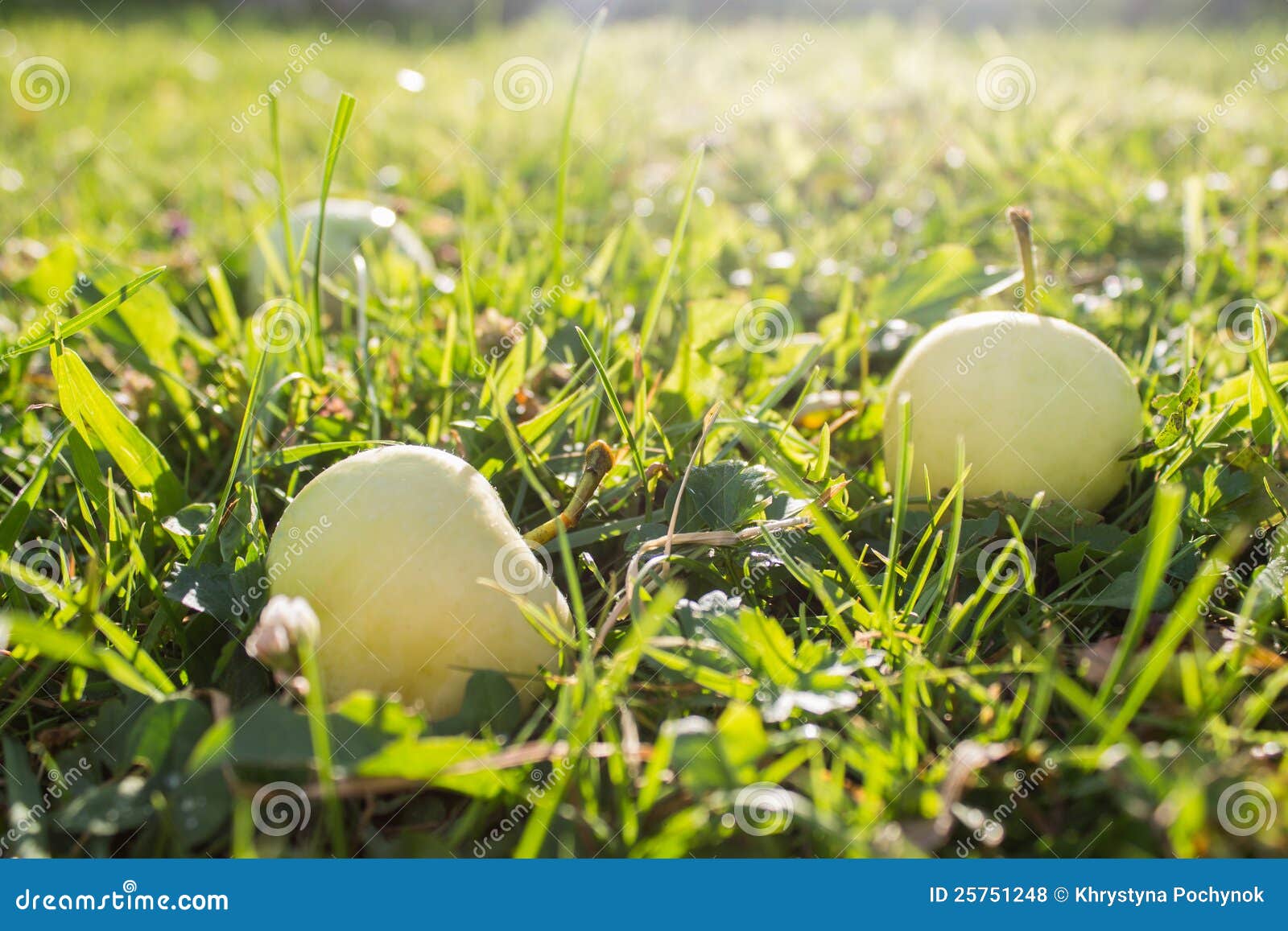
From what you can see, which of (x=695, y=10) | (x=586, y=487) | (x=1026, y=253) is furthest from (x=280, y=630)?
(x=695, y=10)

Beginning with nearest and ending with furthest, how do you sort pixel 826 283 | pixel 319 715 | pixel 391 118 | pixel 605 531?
pixel 319 715 < pixel 605 531 < pixel 826 283 < pixel 391 118

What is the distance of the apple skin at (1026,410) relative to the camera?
1.54 metres

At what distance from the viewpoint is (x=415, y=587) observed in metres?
1.23

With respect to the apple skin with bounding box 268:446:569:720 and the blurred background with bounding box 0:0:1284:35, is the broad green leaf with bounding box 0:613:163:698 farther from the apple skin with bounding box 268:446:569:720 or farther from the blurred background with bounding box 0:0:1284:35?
the blurred background with bounding box 0:0:1284:35

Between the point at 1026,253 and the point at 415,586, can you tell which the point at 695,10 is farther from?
the point at 415,586

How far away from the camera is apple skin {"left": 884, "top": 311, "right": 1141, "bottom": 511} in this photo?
154 centimetres

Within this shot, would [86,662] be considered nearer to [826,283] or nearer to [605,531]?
[605,531]

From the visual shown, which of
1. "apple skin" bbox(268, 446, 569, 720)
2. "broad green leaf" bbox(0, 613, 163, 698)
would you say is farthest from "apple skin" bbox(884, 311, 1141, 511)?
"broad green leaf" bbox(0, 613, 163, 698)

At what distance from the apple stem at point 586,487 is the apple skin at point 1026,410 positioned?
0.50m

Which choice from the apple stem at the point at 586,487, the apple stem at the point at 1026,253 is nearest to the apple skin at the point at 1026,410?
the apple stem at the point at 1026,253

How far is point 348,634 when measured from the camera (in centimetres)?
124

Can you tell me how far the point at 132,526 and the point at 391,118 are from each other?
151 inches

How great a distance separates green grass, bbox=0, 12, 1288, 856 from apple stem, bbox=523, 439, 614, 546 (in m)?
0.10

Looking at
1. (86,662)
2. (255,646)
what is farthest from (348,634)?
(86,662)
